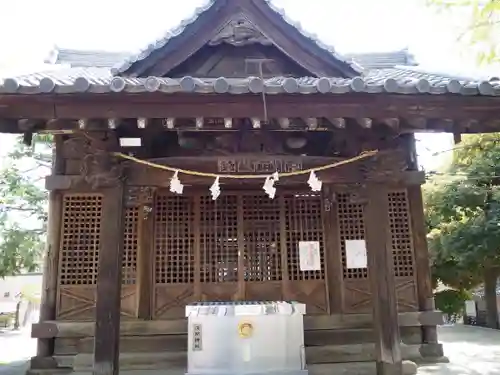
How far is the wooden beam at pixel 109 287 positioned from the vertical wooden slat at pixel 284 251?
324 centimetres

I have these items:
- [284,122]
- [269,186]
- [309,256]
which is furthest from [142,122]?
[309,256]

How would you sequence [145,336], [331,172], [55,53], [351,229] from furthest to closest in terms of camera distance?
[55,53], [351,229], [145,336], [331,172]

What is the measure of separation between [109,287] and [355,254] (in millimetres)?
4398

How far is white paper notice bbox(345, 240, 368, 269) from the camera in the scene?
796 centimetres

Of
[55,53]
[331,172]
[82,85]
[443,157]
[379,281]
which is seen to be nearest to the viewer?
[82,85]

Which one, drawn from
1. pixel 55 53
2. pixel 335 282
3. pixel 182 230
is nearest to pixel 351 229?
pixel 335 282

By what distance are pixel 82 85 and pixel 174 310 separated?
4341 millimetres

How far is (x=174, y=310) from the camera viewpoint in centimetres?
770

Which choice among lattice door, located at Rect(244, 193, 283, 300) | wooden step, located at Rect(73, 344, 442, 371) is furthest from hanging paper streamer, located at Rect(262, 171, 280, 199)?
wooden step, located at Rect(73, 344, 442, 371)

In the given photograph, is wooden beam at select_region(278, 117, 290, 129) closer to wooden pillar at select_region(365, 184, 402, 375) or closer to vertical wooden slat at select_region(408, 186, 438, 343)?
wooden pillar at select_region(365, 184, 402, 375)

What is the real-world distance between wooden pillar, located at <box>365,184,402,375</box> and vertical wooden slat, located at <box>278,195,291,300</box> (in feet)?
7.81

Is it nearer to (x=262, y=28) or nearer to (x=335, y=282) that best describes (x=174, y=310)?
(x=335, y=282)

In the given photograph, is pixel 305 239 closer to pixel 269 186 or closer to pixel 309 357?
pixel 309 357

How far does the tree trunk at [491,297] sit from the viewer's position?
57.2 ft
